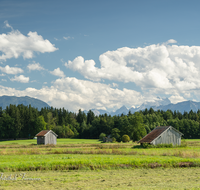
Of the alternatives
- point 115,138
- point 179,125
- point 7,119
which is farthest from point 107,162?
point 179,125

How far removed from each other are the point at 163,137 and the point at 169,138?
7.47 feet

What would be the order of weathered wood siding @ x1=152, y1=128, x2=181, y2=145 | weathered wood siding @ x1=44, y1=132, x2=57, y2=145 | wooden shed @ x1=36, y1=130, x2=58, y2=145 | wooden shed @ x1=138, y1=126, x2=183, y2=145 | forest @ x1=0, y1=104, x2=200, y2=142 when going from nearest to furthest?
wooden shed @ x1=138, y1=126, x2=183, y2=145 → weathered wood siding @ x1=152, y1=128, x2=181, y2=145 → wooden shed @ x1=36, y1=130, x2=58, y2=145 → weathered wood siding @ x1=44, y1=132, x2=57, y2=145 → forest @ x1=0, y1=104, x2=200, y2=142

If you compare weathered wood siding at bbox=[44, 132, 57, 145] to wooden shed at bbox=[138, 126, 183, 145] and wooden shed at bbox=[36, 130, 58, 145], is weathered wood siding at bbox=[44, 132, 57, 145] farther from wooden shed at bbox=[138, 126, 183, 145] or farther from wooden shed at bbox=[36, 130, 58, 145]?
wooden shed at bbox=[138, 126, 183, 145]

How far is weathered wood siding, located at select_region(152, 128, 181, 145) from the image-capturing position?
5451 cm

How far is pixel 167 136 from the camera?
56.1 metres

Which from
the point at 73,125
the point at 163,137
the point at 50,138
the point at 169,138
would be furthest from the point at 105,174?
the point at 73,125

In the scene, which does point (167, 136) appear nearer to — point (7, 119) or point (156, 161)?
point (156, 161)

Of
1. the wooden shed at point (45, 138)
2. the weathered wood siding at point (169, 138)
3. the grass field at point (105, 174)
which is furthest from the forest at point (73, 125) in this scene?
the grass field at point (105, 174)

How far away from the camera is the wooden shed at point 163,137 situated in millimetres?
53403

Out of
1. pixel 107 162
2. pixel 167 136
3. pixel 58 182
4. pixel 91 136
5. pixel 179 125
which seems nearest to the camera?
pixel 58 182

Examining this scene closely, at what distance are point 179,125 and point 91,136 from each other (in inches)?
2437

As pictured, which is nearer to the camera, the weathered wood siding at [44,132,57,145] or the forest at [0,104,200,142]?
the weathered wood siding at [44,132,57,145]

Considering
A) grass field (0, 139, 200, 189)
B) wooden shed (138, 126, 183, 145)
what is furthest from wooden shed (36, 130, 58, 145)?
grass field (0, 139, 200, 189)

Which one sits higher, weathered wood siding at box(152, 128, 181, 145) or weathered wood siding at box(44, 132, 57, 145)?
weathered wood siding at box(152, 128, 181, 145)
